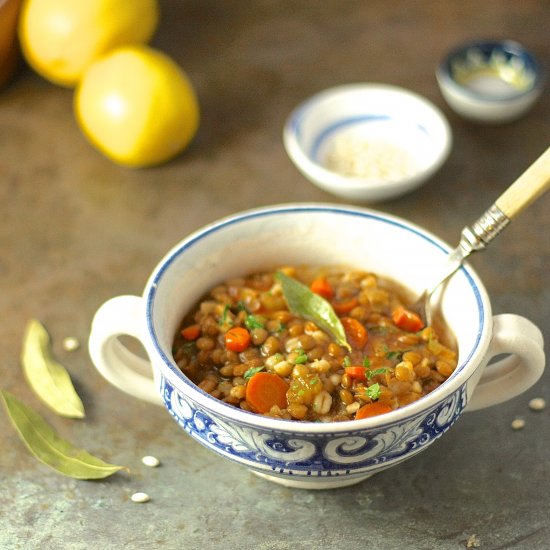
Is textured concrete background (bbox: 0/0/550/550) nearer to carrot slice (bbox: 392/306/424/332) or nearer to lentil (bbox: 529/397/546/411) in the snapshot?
lentil (bbox: 529/397/546/411)

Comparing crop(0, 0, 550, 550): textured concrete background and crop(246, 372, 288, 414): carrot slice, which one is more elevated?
crop(246, 372, 288, 414): carrot slice

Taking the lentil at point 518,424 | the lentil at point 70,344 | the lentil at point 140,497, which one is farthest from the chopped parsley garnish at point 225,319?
the lentil at point 518,424

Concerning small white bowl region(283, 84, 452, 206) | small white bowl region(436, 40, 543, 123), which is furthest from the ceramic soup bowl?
small white bowl region(436, 40, 543, 123)

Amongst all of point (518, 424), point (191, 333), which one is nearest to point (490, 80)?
point (518, 424)

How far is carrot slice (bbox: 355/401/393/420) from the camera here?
180cm

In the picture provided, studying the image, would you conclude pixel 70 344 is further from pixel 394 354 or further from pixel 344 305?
pixel 394 354

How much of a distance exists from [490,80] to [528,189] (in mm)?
1607

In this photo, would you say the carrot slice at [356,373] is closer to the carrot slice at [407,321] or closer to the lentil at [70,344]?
the carrot slice at [407,321]

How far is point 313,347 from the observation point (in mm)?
1991

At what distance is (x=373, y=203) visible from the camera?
296cm

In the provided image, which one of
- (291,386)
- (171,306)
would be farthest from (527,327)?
(171,306)

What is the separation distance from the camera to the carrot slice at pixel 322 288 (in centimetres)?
215

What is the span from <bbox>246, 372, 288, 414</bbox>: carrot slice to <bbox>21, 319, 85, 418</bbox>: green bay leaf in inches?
24.0

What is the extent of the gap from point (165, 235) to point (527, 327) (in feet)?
4.40
